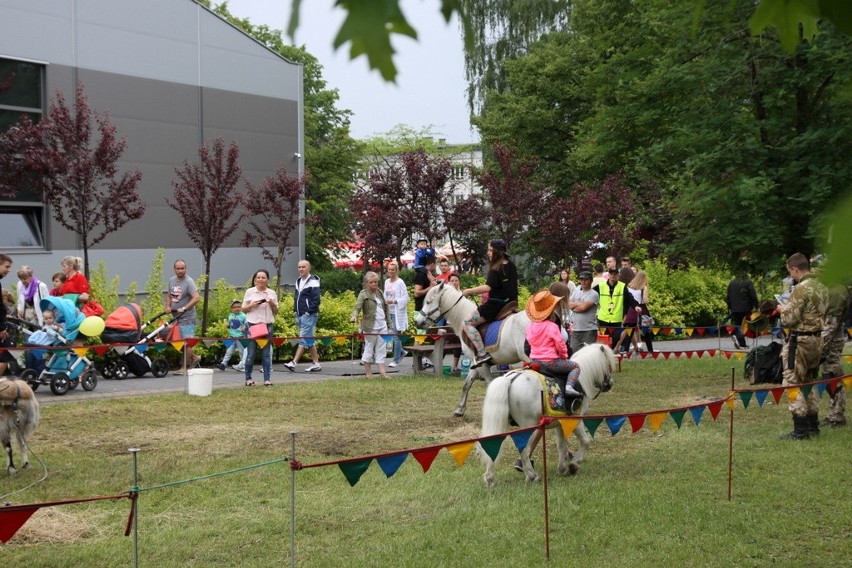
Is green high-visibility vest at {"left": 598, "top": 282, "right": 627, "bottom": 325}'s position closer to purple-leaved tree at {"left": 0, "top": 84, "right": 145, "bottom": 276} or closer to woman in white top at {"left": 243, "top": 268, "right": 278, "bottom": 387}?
woman in white top at {"left": 243, "top": 268, "right": 278, "bottom": 387}

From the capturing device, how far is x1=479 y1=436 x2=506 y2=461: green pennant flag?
6.97m

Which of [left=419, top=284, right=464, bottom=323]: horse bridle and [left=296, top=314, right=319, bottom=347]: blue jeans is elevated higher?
[left=419, top=284, right=464, bottom=323]: horse bridle

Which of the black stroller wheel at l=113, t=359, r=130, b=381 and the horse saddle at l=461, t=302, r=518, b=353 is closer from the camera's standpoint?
the horse saddle at l=461, t=302, r=518, b=353

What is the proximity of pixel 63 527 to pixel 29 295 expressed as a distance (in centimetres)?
906

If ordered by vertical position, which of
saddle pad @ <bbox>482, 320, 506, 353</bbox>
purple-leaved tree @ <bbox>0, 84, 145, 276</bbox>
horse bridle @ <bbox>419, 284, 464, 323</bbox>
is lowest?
saddle pad @ <bbox>482, 320, 506, 353</bbox>

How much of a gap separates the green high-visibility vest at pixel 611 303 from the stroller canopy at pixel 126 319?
8.52m

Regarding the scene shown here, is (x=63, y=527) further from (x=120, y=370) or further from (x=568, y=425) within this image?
(x=120, y=370)

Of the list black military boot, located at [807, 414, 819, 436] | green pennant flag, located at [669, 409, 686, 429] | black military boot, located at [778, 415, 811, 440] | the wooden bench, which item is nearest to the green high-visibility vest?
the wooden bench

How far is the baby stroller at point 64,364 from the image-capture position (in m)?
14.7

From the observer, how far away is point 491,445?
7.09 meters

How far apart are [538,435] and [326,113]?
50.0 m

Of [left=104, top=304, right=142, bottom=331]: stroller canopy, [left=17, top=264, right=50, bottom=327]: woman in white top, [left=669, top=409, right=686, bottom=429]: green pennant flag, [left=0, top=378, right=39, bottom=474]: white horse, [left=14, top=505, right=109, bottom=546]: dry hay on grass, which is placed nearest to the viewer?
[left=14, top=505, right=109, bottom=546]: dry hay on grass

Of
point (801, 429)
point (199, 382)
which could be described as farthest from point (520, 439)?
point (199, 382)

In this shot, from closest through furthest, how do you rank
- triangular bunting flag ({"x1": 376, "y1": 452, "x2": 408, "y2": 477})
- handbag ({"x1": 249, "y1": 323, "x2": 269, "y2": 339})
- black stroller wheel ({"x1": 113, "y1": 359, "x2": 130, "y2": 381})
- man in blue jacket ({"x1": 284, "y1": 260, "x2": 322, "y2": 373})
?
triangular bunting flag ({"x1": 376, "y1": 452, "x2": 408, "y2": 477})
handbag ({"x1": 249, "y1": 323, "x2": 269, "y2": 339})
black stroller wheel ({"x1": 113, "y1": 359, "x2": 130, "y2": 381})
man in blue jacket ({"x1": 284, "y1": 260, "x2": 322, "y2": 373})
